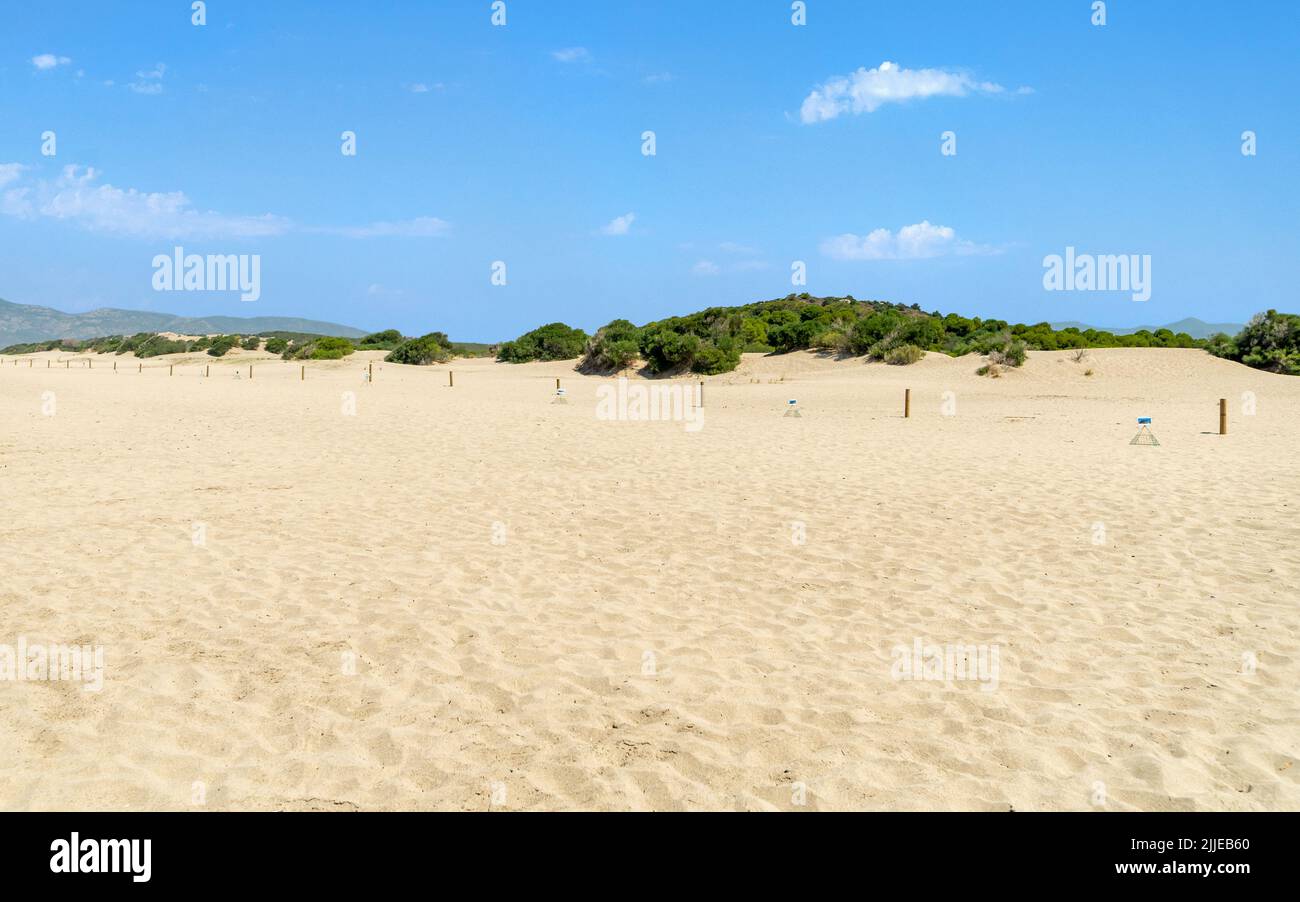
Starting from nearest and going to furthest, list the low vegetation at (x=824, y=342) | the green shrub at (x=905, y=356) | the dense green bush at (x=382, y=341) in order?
the low vegetation at (x=824, y=342) < the green shrub at (x=905, y=356) < the dense green bush at (x=382, y=341)

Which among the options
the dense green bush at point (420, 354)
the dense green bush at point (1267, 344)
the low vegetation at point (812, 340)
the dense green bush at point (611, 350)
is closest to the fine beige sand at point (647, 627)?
the dense green bush at point (1267, 344)

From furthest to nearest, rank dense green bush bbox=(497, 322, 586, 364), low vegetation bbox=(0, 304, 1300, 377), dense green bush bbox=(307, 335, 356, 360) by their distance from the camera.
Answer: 1. dense green bush bbox=(307, 335, 356, 360)
2. dense green bush bbox=(497, 322, 586, 364)
3. low vegetation bbox=(0, 304, 1300, 377)

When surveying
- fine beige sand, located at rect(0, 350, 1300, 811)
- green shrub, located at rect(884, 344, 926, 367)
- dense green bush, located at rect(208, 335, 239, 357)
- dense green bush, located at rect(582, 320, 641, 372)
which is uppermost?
dense green bush, located at rect(208, 335, 239, 357)

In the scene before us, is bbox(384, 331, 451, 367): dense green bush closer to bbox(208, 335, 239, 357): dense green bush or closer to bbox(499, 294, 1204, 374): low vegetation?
bbox(499, 294, 1204, 374): low vegetation

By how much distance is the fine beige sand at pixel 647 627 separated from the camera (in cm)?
364

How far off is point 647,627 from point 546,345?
4121 cm

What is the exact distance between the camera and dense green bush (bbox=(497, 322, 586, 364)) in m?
44.6

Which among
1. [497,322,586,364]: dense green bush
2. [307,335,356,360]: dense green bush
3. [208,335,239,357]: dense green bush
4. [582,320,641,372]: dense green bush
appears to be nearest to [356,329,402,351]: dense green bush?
[307,335,356,360]: dense green bush

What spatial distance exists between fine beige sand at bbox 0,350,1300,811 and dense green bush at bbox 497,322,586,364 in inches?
1259

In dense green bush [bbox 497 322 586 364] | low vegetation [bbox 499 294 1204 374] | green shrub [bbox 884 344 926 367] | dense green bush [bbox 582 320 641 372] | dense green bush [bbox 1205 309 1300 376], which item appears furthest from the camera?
dense green bush [bbox 497 322 586 364]

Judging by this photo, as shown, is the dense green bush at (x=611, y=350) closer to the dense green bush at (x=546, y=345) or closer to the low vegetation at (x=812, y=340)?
the low vegetation at (x=812, y=340)

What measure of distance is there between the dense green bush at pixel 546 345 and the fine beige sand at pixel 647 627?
3197 cm

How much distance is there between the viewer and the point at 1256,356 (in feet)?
102
